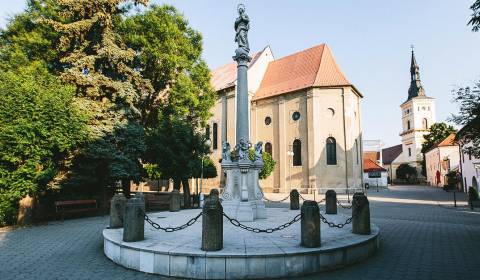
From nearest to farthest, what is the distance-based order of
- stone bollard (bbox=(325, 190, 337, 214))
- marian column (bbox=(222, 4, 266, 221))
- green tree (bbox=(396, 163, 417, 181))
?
marian column (bbox=(222, 4, 266, 221))
stone bollard (bbox=(325, 190, 337, 214))
green tree (bbox=(396, 163, 417, 181))

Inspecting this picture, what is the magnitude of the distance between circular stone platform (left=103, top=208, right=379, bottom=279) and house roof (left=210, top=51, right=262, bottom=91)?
30.5 m

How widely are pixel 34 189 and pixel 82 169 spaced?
243 centimetres

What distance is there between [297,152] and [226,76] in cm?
1484

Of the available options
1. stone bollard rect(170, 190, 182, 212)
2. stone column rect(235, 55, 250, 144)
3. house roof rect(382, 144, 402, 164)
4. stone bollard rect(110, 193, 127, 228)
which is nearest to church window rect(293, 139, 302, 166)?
stone bollard rect(170, 190, 182, 212)

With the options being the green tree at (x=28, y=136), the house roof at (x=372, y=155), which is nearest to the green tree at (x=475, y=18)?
the green tree at (x=28, y=136)

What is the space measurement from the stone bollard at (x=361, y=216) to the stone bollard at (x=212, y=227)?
3.80m

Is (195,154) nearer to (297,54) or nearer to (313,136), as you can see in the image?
(313,136)

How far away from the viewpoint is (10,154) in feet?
37.1

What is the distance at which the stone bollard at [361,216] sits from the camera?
7.61 metres

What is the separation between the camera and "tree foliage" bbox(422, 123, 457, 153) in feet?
210

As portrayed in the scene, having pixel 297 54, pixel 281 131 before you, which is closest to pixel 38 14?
pixel 281 131

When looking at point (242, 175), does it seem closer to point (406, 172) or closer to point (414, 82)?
point (406, 172)

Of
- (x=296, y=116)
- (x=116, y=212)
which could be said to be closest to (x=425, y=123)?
(x=296, y=116)

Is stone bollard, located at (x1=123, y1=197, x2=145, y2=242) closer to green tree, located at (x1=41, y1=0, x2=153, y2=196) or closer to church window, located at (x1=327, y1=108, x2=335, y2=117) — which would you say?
green tree, located at (x1=41, y1=0, x2=153, y2=196)
